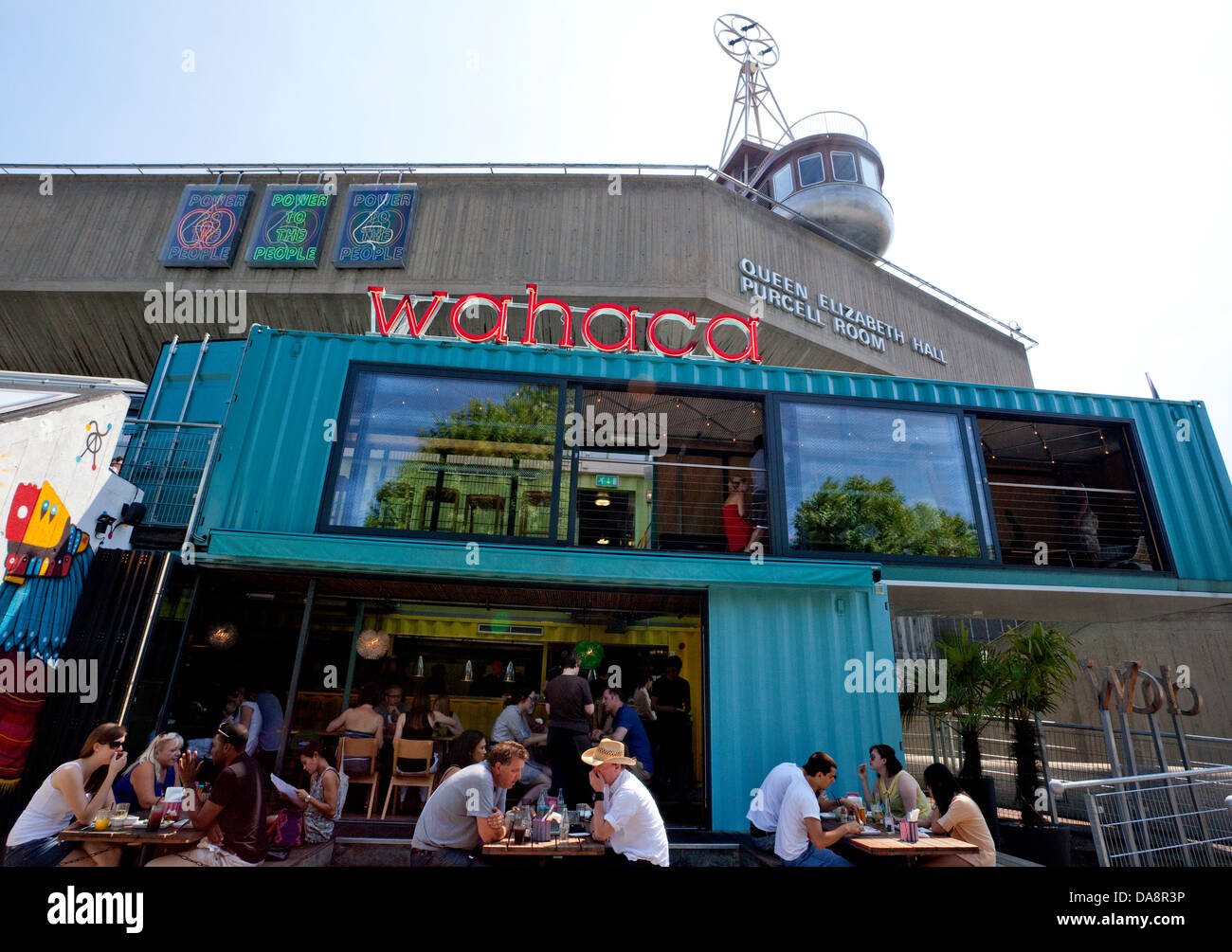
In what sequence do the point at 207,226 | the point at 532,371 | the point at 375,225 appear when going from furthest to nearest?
the point at 207,226, the point at 375,225, the point at 532,371

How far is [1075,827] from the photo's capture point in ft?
28.9

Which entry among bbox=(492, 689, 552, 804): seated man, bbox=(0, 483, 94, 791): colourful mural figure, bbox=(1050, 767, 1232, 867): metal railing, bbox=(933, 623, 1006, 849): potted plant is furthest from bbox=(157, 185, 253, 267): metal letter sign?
bbox=(1050, 767, 1232, 867): metal railing

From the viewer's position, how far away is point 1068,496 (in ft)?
35.9

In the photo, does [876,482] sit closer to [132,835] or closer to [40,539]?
[132,835]

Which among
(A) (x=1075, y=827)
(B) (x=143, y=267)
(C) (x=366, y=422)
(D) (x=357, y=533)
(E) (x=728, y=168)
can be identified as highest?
(E) (x=728, y=168)

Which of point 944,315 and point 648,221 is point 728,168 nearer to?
point 944,315

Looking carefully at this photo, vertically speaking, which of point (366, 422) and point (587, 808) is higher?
point (366, 422)

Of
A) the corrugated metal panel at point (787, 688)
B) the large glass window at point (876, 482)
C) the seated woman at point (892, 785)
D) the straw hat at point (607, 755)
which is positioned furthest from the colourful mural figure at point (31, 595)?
the seated woman at point (892, 785)

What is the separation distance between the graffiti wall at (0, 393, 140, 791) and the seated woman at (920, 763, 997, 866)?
8.29 m

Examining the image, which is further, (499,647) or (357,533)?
(499,647)

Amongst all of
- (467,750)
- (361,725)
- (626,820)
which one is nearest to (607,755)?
(626,820)

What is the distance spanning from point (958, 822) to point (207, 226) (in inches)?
812
